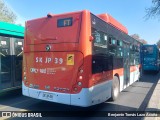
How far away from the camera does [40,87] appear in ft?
21.2

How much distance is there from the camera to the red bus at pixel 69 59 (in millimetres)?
5715

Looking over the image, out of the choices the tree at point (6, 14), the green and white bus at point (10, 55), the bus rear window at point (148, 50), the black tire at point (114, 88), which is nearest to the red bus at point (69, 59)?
the black tire at point (114, 88)

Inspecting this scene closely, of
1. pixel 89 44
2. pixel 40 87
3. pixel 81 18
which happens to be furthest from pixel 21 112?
pixel 81 18

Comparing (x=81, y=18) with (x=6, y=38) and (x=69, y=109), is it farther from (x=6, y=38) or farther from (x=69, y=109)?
(x=6, y=38)

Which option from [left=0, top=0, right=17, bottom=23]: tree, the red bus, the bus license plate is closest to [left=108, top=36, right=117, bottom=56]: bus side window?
the red bus

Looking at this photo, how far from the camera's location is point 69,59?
5938 mm

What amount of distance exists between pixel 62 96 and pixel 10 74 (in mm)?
3688

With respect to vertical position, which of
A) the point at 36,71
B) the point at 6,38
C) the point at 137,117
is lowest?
the point at 137,117

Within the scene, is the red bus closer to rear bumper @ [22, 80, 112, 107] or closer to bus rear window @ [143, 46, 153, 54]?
rear bumper @ [22, 80, 112, 107]

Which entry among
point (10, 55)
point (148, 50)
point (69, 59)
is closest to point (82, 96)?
point (69, 59)

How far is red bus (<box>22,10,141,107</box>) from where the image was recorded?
5.71 m

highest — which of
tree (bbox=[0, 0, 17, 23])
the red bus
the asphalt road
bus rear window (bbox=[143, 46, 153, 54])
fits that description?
tree (bbox=[0, 0, 17, 23])

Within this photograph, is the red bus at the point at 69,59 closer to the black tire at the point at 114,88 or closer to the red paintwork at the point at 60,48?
the red paintwork at the point at 60,48

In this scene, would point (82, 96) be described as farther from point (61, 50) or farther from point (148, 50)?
point (148, 50)
